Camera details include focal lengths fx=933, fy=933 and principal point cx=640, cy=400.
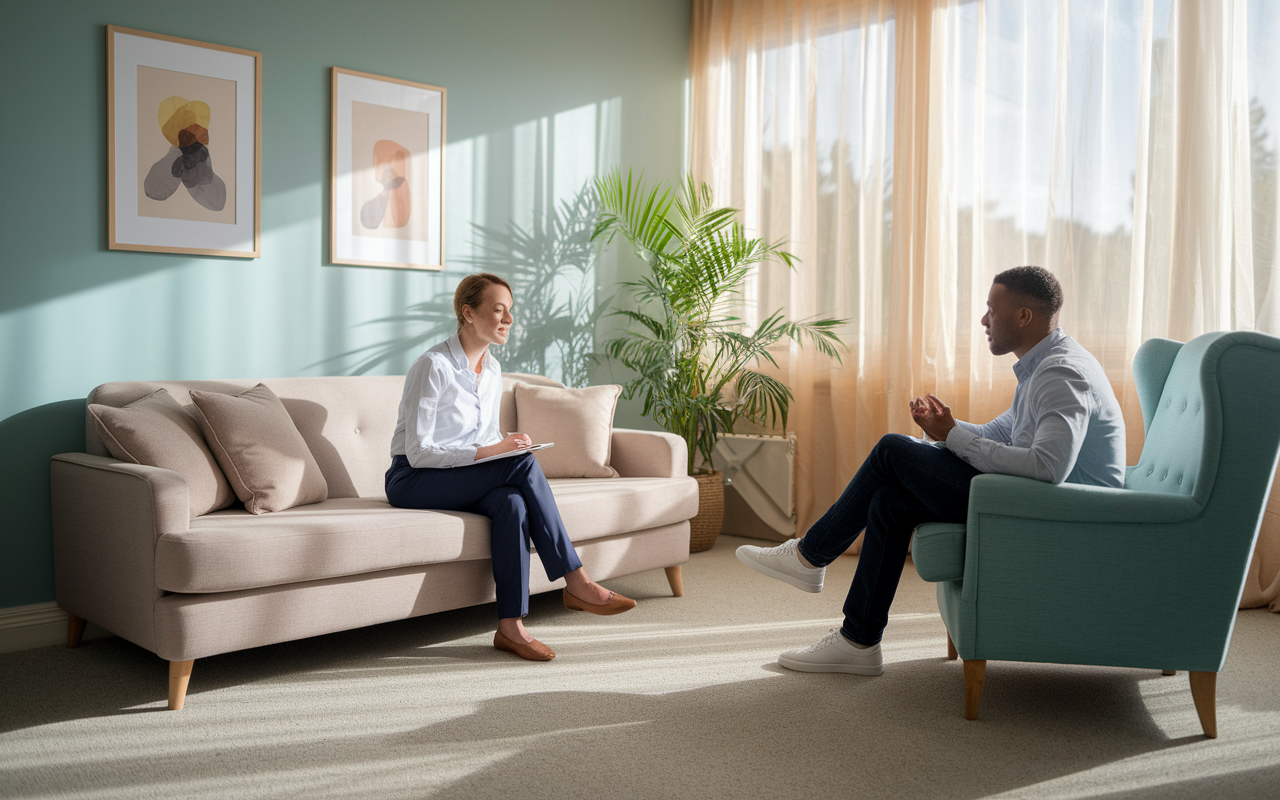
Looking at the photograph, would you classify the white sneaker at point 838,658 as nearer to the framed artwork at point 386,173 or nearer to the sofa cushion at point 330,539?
the sofa cushion at point 330,539

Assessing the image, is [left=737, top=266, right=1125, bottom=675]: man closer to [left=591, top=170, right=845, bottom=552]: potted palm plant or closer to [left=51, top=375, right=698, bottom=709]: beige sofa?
[left=51, top=375, right=698, bottom=709]: beige sofa

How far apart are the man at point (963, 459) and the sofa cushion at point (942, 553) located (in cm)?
10

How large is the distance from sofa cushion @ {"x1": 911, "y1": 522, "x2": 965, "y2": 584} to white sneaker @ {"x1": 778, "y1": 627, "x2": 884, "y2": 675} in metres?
0.37

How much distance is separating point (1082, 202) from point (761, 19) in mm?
1945

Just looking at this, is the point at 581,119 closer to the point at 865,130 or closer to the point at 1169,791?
the point at 865,130

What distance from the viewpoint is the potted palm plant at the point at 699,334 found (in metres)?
4.36

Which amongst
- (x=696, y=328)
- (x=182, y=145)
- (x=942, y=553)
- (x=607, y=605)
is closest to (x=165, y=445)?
(x=182, y=145)

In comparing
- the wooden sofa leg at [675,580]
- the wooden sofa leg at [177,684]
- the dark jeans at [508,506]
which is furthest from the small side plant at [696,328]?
the wooden sofa leg at [177,684]

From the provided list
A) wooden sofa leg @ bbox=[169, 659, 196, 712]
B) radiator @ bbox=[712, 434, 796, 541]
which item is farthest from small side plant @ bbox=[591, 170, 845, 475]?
wooden sofa leg @ bbox=[169, 659, 196, 712]

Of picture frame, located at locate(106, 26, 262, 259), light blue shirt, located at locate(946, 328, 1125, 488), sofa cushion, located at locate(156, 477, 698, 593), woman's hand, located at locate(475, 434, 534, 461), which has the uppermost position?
picture frame, located at locate(106, 26, 262, 259)

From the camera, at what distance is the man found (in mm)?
2232

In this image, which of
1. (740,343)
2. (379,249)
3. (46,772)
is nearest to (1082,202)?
(740,343)

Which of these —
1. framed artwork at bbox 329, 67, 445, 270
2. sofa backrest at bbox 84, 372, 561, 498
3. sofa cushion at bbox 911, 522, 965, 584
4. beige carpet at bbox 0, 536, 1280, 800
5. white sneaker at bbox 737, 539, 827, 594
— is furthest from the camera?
framed artwork at bbox 329, 67, 445, 270

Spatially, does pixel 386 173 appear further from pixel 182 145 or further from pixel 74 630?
pixel 74 630
